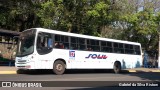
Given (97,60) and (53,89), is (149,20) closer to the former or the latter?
(97,60)

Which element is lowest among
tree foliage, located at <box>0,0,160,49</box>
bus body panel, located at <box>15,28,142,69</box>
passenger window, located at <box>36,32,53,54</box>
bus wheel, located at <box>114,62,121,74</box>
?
bus wheel, located at <box>114,62,121,74</box>

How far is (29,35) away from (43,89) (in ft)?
30.7

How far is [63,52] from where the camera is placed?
24.4 m

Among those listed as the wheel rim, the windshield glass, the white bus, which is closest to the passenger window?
the white bus

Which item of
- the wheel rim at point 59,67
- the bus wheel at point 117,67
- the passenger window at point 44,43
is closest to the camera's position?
the passenger window at point 44,43

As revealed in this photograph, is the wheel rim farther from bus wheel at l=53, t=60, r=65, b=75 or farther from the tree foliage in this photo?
the tree foliage

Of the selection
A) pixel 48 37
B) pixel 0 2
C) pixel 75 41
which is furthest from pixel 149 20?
pixel 48 37

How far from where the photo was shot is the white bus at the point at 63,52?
22844 mm

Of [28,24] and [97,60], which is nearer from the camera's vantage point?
[97,60]

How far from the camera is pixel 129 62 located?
104 feet

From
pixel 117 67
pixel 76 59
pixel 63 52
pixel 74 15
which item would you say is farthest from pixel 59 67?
pixel 74 15

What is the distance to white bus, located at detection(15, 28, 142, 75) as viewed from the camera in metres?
22.8

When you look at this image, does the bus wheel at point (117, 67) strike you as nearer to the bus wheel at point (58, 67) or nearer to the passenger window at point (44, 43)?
the bus wheel at point (58, 67)

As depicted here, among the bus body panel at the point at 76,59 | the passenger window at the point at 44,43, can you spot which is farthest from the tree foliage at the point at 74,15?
the passenger window at the point at 44,43
